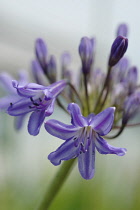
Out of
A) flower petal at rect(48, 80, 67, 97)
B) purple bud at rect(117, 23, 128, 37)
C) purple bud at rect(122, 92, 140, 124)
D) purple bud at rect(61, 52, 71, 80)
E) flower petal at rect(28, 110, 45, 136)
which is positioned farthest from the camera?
purple bud at rect(61, 52, 71, 80)

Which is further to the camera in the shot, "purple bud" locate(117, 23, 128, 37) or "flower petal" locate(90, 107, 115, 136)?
"purple bud" locate(117, 23, 128, 37)

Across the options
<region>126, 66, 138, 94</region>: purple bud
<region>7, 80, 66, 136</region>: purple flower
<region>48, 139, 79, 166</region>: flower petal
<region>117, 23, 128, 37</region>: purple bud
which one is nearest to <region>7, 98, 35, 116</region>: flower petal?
<region>7, 80, 66, 136</region>: purple flower

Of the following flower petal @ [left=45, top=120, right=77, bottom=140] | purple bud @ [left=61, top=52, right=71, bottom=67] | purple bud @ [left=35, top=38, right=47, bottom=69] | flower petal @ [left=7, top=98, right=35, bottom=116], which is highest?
purple bud @ [left=35, top=38, right=47, bottom=69]

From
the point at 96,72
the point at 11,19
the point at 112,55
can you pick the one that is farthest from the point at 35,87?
the point at 11,19

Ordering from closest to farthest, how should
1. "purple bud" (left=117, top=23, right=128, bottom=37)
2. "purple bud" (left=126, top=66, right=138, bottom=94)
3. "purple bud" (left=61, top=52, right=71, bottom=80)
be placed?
"purple bud" (left=126, top=66, right=138, bottom=94) → "purple bud" (left=117, top=23, right=128, bottom=37) → "purple bud" (left=61, top=52, right=71, bottom=80)

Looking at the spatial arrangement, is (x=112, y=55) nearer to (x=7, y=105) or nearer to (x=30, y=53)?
(x=7, y=105)

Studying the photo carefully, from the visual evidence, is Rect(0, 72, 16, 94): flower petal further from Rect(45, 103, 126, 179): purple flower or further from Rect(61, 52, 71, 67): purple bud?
Rect(45, 103, 126, 179): purple flower

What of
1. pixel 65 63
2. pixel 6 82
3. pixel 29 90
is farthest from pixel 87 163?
pixel 65 63
